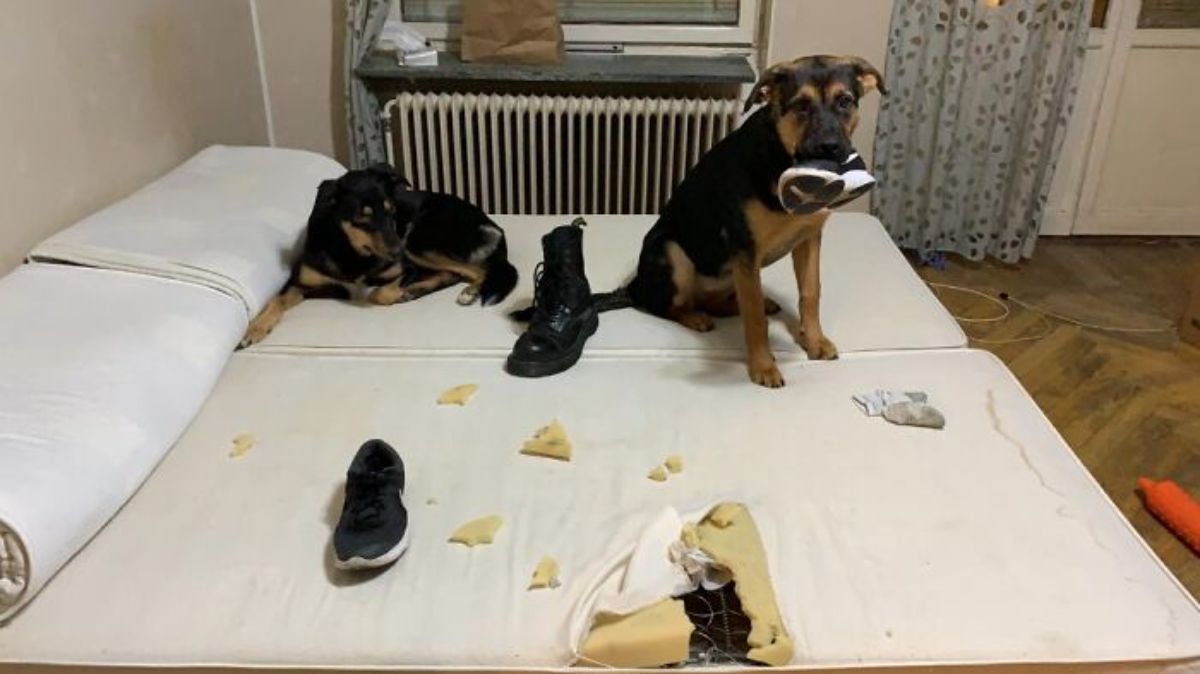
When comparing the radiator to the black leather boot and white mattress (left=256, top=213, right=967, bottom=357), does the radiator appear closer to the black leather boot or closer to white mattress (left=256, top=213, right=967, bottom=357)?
white mattress (left=256, top=213, right=967, bottom=357)

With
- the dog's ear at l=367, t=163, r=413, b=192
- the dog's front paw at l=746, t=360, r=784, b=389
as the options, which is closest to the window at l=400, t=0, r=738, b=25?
the dog's ear at l=367, t=163, r=413, b=192

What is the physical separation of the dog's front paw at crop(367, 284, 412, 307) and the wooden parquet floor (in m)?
1.82

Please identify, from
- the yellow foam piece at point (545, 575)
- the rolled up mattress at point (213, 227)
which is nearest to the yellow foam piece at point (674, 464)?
the yellow foam piece at point (545, 575)

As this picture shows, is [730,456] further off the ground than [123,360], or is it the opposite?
[123,360]

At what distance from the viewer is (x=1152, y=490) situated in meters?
2.07

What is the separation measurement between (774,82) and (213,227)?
1358 millimetres

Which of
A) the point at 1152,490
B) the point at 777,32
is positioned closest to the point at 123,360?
the point at 1152,490

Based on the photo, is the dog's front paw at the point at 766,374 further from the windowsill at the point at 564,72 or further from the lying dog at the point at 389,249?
the windowsill at the point at 564,72

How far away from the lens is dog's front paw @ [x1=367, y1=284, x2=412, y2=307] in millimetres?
2186

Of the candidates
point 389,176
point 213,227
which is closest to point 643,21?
point 389,176

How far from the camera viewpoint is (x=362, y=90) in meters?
3.13

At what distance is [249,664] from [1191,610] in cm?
136

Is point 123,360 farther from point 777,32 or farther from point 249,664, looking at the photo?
point 777,32

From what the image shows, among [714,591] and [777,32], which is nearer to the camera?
[714,591]
